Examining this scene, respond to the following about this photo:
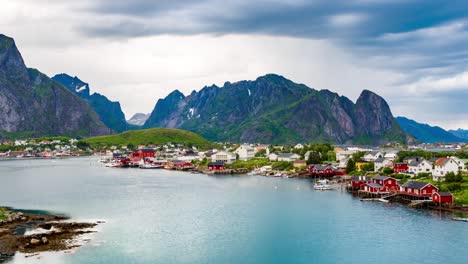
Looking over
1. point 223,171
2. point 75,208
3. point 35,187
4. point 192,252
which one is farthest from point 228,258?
point 223,171

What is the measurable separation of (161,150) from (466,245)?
5942 inches

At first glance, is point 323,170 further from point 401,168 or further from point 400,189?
point 400,189

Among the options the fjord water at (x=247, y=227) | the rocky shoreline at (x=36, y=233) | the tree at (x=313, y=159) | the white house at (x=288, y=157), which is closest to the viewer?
the fjord water at (x=247, y=227)

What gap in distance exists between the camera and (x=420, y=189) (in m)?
56.5

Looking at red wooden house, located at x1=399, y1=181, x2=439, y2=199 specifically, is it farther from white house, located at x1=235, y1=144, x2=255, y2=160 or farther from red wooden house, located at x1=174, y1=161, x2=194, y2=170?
white house, located at x1=235, y1=144, x2=255, y2=160

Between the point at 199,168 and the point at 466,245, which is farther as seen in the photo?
the point at 199,168

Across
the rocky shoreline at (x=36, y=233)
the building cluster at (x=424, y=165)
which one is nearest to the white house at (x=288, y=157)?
the building cluster at (x=424, y=165)

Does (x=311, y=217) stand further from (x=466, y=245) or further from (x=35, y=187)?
(x=35, y=187)

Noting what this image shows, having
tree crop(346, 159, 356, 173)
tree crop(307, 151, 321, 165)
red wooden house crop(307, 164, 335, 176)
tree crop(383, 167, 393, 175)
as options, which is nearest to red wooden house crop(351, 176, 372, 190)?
tree crop(383, 167, 393, 175)

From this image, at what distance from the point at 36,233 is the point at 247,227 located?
17839mm

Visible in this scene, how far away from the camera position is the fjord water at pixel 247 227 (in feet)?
114

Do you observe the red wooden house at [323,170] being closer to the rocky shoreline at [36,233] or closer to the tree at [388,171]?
the tree at [388,171]

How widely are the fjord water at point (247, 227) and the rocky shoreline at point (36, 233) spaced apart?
1.67 metres

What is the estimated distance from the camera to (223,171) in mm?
106312
